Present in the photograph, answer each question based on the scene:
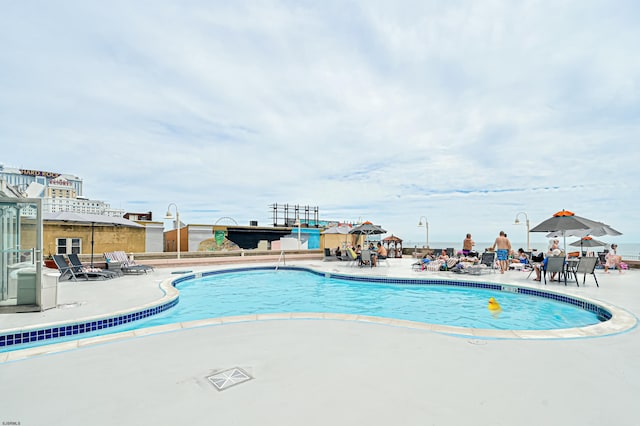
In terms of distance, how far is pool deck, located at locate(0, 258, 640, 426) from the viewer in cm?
204

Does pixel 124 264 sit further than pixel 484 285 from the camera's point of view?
Yes

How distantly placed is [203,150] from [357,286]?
11.7 metres

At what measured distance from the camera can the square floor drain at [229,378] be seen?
244 centimetres

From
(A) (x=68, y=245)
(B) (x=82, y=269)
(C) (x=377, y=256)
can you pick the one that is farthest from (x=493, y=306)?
(A) (x=68, y=245)

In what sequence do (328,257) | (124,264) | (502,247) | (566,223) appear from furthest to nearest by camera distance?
(328,257)
(502,247)
(124,264)
(566,223)

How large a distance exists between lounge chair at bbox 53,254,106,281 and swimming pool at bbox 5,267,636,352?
6.43ft

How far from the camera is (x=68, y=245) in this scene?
16297mm

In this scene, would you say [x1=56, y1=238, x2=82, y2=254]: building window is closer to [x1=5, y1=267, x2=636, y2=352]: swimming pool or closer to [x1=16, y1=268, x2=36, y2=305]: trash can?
[x1=5, y1=267, x2=636, y2=352]: swimming pool

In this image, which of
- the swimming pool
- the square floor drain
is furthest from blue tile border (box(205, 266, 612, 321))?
the square floor drain

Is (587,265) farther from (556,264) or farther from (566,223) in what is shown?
(566,223)

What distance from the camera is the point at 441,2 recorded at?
742 centimetres

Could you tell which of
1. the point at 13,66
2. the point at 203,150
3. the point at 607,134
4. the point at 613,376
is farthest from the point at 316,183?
the point at 613,376

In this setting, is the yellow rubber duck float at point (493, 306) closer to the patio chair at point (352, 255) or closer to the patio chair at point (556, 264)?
the patio chair at point (556, 264)

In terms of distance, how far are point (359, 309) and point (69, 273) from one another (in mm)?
7450
